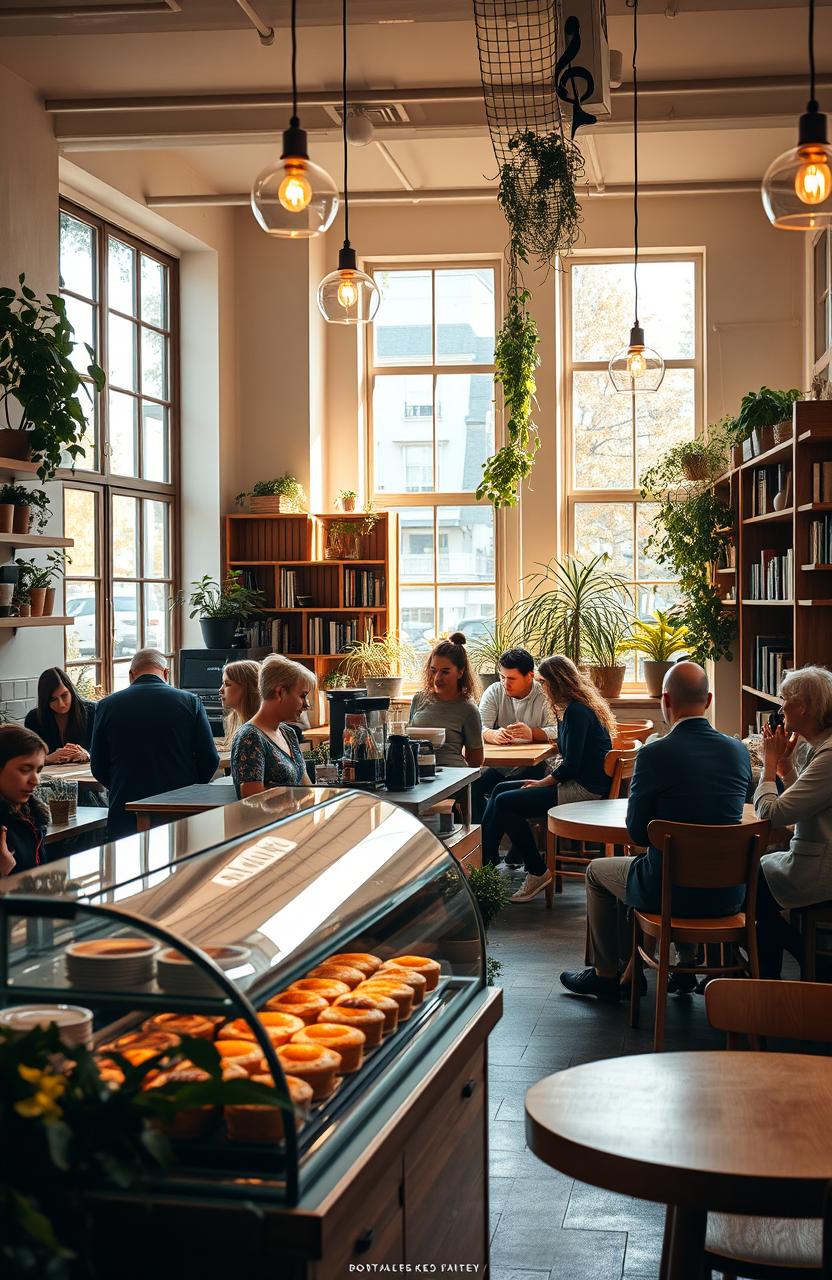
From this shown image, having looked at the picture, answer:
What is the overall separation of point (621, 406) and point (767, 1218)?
8.75 metres

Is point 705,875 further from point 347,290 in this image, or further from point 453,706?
point 453,706

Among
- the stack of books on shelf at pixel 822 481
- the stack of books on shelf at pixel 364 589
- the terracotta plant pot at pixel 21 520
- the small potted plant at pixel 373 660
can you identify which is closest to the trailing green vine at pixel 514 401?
the stack of books on shelf at pixel 364 589

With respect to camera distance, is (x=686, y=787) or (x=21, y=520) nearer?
(x=686, y=787)

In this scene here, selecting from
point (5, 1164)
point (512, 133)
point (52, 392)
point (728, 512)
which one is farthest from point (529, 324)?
point (5, 1164)

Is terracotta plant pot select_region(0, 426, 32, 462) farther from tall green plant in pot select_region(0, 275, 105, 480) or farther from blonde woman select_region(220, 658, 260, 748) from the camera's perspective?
blonde woman select_region(220, 658, 260, 748)

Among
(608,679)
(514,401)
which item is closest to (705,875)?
(608,679)

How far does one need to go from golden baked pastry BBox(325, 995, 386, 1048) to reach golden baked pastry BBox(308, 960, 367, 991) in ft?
0.33

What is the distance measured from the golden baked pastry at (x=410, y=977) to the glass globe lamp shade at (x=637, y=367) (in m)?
5.51

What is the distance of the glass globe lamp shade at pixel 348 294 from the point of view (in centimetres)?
490

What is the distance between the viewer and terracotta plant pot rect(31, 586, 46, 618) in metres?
6.88

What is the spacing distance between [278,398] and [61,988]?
8824mm

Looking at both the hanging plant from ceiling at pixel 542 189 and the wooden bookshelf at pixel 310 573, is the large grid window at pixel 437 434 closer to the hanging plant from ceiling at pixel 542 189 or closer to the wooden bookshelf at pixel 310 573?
the wooden bookshelf at pixel 310 573

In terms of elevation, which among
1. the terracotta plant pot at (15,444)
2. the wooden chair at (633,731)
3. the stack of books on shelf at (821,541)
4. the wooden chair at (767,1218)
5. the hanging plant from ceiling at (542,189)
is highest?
the hanging plant from ceiling at (542,189)

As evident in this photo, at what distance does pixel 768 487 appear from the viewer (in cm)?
792
